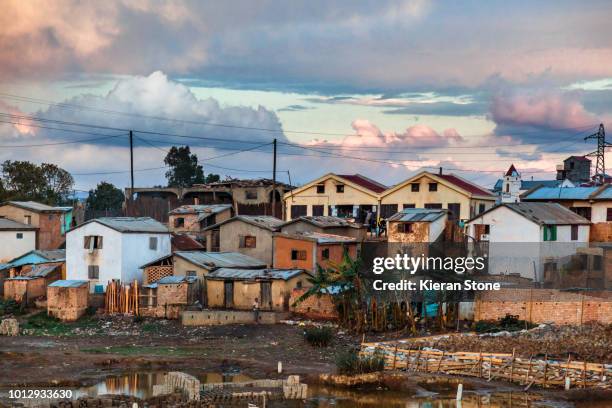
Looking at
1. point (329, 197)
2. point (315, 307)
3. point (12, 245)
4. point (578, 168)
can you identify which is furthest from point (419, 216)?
point (578, 168)

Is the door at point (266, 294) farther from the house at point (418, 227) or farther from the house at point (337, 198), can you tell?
the house at point (337, 198)

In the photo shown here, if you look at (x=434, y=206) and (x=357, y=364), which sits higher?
(x=434, y=206)

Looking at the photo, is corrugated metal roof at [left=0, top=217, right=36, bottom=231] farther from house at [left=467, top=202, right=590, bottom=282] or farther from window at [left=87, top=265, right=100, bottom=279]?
house at [left=467, top=202, right=590, bottom=282]

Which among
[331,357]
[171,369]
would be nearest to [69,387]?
[171,369]

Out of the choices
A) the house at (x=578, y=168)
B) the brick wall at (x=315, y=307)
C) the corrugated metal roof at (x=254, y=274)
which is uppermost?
the house at (x=578, y=168)

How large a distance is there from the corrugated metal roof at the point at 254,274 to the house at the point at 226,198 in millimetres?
19582

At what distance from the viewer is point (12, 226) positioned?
58.5 meters

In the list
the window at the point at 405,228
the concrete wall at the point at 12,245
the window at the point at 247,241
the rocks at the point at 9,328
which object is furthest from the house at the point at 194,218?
the rocks at the point at 9,328

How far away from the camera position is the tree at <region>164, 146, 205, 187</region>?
3676 inches

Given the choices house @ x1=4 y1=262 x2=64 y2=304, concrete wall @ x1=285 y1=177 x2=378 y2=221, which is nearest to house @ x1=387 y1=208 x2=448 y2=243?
concrete wall @ x1=285 y1=177 x2=378 y2=221

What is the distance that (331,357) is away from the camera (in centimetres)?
3706

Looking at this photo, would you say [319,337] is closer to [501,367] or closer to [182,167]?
[501,367]

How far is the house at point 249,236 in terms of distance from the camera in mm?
51531

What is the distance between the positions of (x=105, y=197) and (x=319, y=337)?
188 ft
